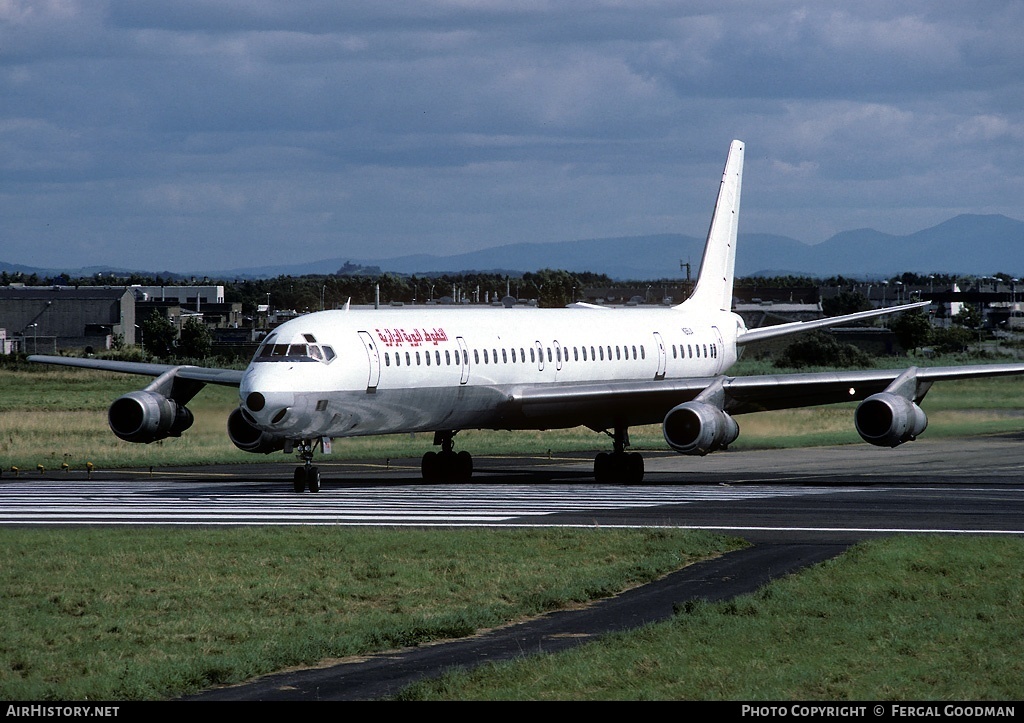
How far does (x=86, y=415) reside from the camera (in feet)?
228

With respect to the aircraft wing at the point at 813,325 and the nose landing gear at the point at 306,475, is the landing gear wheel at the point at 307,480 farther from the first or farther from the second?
the aircraft wing at the point at 813,325

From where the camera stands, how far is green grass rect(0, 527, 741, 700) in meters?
15.4

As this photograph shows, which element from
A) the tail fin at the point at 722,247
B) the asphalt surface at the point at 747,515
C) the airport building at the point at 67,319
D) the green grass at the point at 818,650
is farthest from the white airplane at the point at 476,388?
the airport building at the point at 67,319

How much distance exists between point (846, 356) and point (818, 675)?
91.4 meters

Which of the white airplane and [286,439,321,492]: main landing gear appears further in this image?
[286,439,321,492]: main landing gear

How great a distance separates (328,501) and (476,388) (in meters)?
7.23

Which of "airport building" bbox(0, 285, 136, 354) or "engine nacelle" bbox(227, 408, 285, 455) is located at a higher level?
Result: "airport building" bbox(0, 285, 136, 354)

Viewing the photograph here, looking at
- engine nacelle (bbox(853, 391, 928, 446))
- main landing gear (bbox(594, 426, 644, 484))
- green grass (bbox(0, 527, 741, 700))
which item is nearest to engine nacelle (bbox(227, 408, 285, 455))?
main landing gear (bbox(594, 426, 644, 484))

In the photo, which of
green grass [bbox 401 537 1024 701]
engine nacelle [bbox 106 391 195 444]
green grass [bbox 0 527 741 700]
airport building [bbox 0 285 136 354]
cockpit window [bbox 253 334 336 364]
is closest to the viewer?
green grass [bbox 401 537 1024 701]

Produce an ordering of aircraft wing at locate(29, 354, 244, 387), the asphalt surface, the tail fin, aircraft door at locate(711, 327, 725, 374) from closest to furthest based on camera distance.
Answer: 1. the asphalt surface
2. aircraft wing at locate(29, 354, 244, 387)
3. aircraft door at locate(711, 327, 725, 374)
4. the tail fin

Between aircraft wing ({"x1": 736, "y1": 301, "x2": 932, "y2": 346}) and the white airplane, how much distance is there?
0.20 meters

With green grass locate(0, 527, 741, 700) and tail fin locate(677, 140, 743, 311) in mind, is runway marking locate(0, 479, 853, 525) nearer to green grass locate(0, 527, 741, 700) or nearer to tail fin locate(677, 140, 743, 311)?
green grass locate(0, 527, 741, 700)

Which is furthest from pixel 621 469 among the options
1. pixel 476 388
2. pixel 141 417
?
pixel 141 417

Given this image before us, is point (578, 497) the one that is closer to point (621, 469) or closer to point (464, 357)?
point (464, 357)
